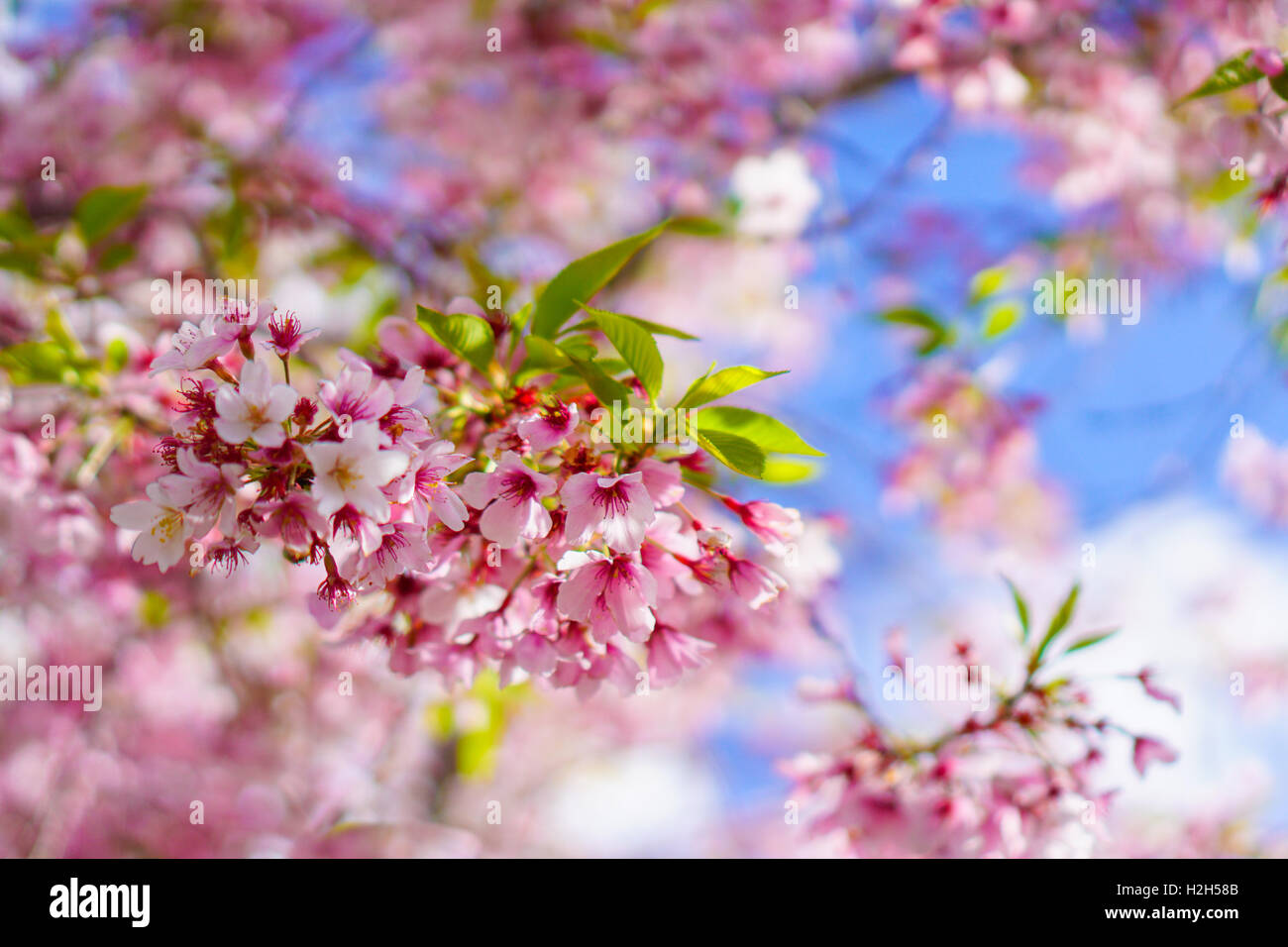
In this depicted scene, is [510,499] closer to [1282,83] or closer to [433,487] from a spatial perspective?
[433,487]

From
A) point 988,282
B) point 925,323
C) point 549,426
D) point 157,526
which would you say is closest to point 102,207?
point 157,526

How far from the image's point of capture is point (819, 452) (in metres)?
0.86

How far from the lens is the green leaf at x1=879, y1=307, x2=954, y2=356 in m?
1.92

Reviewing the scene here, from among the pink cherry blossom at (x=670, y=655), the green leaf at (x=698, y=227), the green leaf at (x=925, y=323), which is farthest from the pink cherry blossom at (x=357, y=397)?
the green leaf at (x=925, y=323)

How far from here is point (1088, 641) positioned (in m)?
1.25

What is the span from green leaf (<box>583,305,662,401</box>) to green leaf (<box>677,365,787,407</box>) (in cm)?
4

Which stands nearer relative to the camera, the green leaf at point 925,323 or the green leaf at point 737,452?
the green leaf at point 737,452

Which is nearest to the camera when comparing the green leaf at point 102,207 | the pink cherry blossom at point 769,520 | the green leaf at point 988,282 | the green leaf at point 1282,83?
the pink cherry blossom at point 769,520

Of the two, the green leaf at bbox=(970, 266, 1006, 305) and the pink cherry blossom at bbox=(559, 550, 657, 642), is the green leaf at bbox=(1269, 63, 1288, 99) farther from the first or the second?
the pink cherry blossom at bbox=(559, 550, 657, 642)

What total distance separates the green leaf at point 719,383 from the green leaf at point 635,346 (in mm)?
40

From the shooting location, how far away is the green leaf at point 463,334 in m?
0.93

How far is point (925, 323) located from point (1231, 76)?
813mm

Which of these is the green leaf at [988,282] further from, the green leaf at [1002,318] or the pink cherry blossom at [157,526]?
the pink cherry blossom at [157,526]

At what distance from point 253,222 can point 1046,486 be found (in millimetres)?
4412
